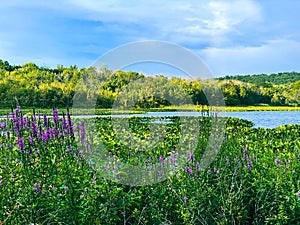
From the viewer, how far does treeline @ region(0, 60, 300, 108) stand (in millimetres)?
8406

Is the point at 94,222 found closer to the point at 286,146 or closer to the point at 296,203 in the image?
the point at 296,203

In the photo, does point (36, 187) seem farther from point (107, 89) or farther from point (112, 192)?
point (107, 89)

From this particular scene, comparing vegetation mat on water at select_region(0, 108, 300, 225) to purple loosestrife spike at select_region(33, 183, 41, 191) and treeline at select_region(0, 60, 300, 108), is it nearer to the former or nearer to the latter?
purple loosestrife spike at select_region(33, 183, 41, 191)

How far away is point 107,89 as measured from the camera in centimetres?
993

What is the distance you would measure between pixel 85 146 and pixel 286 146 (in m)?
4.68

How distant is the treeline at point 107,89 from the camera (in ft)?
27.6

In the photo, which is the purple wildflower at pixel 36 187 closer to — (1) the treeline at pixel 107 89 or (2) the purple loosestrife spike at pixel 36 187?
(2) the purple loosestrife spike at pixel 36 187

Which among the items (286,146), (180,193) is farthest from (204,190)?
(286,146)

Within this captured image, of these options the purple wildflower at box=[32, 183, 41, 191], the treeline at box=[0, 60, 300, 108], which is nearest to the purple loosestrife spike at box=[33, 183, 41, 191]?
the purple wildflower at box=[32, 183, 41, 191]

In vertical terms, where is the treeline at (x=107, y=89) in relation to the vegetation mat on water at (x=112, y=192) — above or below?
above

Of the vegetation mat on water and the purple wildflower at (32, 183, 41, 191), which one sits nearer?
the vegetation mat on water

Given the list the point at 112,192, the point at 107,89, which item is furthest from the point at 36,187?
the point at 107,89

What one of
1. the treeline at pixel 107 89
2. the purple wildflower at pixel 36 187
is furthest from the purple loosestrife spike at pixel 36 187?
the treeline at pixel 107 89

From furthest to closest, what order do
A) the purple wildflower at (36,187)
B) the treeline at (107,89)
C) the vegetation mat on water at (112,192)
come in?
1. the treeline at (107,89)
2. the purple wildflower at (36,187)
3. the vegetation mat on water at (112,192)
